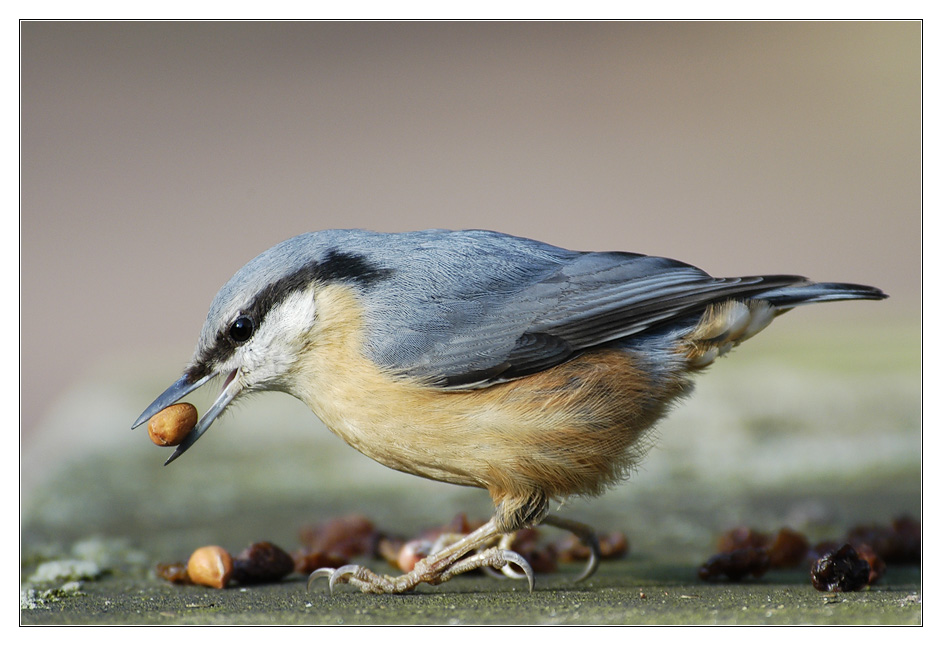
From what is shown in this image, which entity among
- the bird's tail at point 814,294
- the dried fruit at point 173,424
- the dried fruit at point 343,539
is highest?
the bird's tail at point 814,294

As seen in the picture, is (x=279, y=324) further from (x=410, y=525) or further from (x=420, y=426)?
(x=410, y=525)

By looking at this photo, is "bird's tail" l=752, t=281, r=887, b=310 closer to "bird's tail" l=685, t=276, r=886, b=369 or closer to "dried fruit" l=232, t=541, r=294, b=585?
"bird's tail" l=685, t=276, r=886, b=369

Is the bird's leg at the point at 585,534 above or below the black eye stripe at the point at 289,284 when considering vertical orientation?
below

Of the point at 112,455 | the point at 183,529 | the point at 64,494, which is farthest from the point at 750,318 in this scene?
the point at 112,455

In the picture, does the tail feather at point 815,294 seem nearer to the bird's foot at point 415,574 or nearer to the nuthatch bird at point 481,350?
the nuthatch bird at point 481,350

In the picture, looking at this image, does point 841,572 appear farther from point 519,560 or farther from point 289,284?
point 289,284

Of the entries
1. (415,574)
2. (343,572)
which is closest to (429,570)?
(415,574)

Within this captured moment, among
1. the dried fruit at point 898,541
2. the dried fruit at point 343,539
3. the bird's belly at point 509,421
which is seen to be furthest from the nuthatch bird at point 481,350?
the dried fruit at point 898,541
